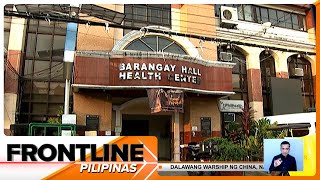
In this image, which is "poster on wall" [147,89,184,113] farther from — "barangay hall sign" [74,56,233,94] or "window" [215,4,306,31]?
"window" [215,4,306,31]

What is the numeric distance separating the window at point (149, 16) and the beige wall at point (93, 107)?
132 centimetres

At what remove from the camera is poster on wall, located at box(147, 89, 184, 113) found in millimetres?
4133

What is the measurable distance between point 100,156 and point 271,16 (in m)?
3.63

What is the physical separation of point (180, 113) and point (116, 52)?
5.64ft

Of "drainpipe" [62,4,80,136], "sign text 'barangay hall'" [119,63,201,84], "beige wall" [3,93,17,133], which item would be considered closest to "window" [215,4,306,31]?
"sign text 'barangay hall'" [119,63,201,84]

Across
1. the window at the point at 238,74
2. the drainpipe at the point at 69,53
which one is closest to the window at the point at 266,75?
the window at the point at 238,74

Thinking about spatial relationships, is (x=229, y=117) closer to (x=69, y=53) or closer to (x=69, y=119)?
(x=69, y=119)

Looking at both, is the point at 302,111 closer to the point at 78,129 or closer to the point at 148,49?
the point at 148,49

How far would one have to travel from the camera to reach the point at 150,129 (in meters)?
3.39

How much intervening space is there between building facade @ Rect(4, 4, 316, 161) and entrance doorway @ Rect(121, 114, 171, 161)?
0.05ft

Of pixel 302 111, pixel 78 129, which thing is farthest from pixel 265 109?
pixel 78 129

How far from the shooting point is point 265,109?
13.8ft

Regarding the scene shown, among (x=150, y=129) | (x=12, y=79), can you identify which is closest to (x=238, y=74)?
(x=150, y=129)

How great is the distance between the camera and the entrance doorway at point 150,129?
10.8ft
